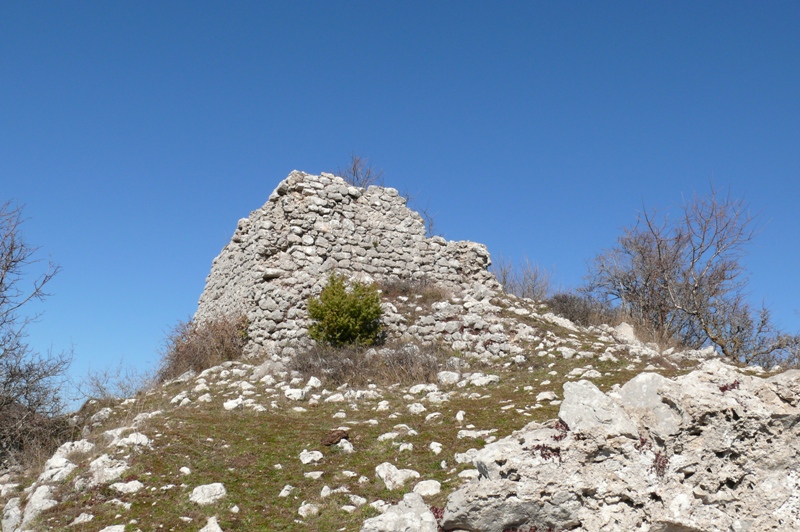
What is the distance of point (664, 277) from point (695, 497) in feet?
48.1

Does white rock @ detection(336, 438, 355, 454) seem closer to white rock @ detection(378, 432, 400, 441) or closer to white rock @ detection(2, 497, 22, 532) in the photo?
white rock @ detection(378, 432, 400, 441)

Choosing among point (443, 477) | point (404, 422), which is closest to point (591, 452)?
point (443, 477)

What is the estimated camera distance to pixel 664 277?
60.6 ft

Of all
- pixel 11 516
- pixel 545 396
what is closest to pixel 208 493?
pixel 11 516

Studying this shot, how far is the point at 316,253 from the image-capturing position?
50.3ft

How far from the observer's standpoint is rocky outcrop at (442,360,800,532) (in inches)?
193

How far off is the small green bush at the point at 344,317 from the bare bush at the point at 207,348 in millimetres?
2283

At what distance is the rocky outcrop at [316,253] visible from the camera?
14.6 metres

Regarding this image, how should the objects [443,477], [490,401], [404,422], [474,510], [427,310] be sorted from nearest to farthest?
[474,510], [443,477], [404,422], [490,401], [427,310]

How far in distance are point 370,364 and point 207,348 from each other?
465cm

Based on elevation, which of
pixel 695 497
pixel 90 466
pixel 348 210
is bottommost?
pixel 90 466

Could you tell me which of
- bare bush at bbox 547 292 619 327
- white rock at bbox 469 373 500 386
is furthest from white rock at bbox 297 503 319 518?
bare bush at bbox 547 292 619 327

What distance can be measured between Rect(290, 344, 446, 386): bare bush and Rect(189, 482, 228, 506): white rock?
189 inches

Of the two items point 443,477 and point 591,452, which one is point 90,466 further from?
point 591,452
